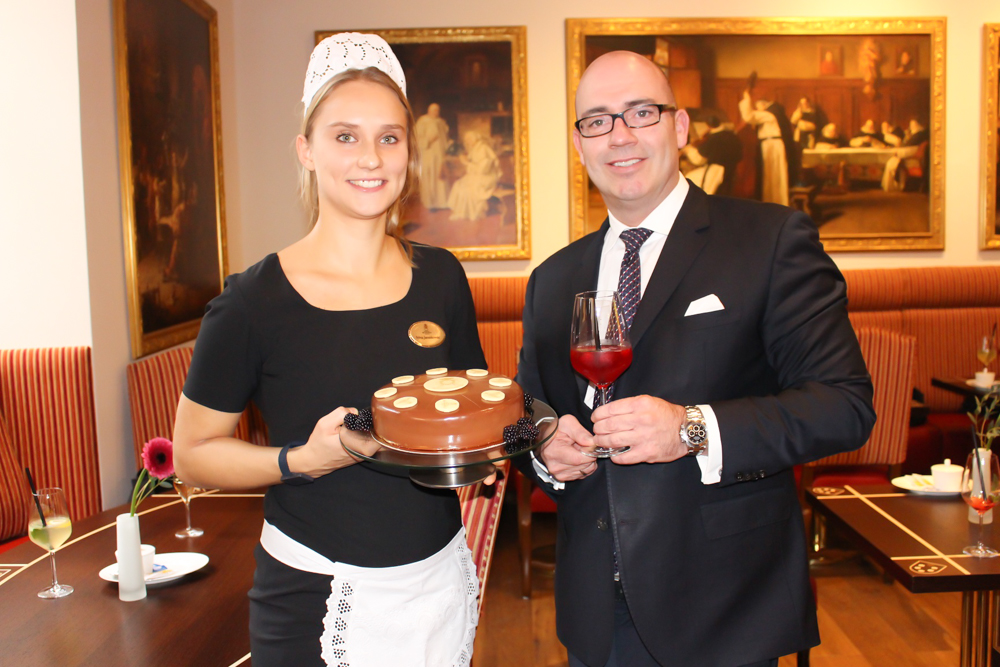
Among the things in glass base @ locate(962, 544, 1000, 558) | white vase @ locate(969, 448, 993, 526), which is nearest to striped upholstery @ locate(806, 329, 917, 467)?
white vase @ locate(969, 448, 993, 526)

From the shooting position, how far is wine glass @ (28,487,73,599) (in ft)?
6.81

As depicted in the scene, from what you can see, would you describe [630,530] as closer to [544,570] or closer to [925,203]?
[544,570]

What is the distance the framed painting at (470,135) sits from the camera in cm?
587

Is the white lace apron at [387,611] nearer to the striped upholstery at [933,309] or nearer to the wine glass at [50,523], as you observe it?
the wine glass at [50,523]

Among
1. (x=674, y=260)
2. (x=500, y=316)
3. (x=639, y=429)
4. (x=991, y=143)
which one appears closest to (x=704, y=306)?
(x=674, y=260)

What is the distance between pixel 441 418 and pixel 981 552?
6.58 feet

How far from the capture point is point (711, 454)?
1.54 metres

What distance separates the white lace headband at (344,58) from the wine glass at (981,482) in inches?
89.4

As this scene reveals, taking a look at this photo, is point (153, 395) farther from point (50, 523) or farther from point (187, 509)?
point (50, 523)

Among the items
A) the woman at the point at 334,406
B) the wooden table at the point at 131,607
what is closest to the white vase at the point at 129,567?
the wooden table at the point at 131,607

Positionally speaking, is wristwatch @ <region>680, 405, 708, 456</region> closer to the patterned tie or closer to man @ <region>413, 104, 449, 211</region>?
the patterned tie

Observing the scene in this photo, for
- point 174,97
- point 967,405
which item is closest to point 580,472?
point 174,97

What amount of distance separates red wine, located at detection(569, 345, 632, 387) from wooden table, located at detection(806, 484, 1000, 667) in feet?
4.46

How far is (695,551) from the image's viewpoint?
1.65 metres
